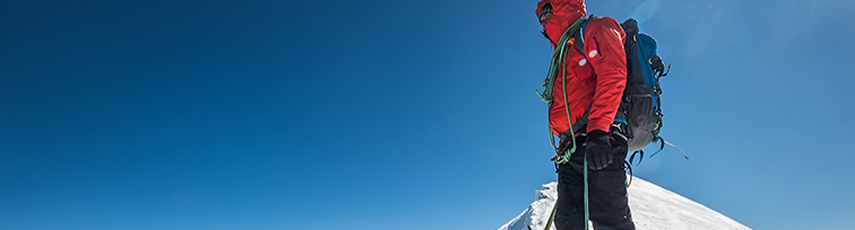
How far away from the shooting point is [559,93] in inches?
117

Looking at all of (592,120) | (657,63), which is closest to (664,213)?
(657,63)

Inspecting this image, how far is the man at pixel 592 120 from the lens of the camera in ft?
7.82

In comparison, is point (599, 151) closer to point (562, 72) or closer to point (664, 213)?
point (562, 72)

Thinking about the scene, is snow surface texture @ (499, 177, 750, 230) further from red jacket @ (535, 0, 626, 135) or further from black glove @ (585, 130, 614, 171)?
black glove @ (585, 130, 614, 171)

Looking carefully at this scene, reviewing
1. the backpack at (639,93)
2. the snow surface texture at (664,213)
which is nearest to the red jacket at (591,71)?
the backpack at (639,93)

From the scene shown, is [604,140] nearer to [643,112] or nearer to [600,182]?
[600,182]

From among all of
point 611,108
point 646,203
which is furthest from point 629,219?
point 646,203

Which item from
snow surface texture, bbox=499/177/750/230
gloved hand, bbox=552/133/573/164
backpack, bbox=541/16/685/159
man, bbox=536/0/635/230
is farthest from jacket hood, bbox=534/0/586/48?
snow surface texture, bbox=499/177/750/230

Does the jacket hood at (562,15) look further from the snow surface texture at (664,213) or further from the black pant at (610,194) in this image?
the snow surface texture at (664,213)

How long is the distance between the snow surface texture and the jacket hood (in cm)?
1088

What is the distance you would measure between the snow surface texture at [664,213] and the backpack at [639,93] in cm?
1058

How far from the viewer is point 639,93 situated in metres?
2.65

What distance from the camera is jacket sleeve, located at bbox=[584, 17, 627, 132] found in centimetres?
239

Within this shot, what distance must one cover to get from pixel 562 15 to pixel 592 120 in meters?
1.24
